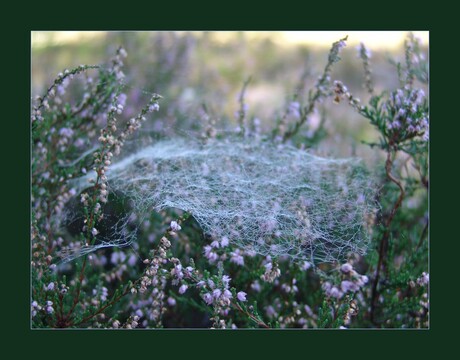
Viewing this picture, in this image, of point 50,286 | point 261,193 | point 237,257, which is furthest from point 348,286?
point 50,286

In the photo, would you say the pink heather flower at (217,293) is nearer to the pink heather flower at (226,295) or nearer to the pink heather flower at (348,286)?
the pink heather flower at (226,295)

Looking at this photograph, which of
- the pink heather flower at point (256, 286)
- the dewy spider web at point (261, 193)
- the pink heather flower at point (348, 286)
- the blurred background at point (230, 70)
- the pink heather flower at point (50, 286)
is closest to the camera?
the pink heather flower at point (348, 286)

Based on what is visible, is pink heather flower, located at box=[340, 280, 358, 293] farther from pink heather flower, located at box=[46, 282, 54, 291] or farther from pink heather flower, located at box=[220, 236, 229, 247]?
pink heather flower, located at box=[46, 282, 54, 291]

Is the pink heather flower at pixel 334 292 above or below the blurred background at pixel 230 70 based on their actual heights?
Result: below

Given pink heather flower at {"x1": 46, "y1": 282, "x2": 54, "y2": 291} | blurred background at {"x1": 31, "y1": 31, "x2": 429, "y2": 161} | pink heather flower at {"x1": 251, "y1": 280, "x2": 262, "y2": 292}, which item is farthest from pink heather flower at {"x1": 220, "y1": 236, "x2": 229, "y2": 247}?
blurred background at {"x1": 31, "y1": 31, "x2": 429, "y2": 161}

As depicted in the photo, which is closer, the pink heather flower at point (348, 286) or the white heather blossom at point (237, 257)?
the pink heather flower at point (348, 286)

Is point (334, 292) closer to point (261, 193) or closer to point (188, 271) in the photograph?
point (188, 271)

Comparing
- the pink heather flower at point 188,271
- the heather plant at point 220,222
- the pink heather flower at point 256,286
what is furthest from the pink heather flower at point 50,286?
the pink heather flower at point 256,286

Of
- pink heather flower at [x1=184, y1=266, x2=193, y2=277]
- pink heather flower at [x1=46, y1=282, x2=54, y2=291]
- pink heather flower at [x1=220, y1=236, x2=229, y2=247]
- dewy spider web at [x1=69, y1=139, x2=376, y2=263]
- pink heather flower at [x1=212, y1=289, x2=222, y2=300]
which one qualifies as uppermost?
dewy spider web at [x1=69, y1=139, x2=376, y2=263]
